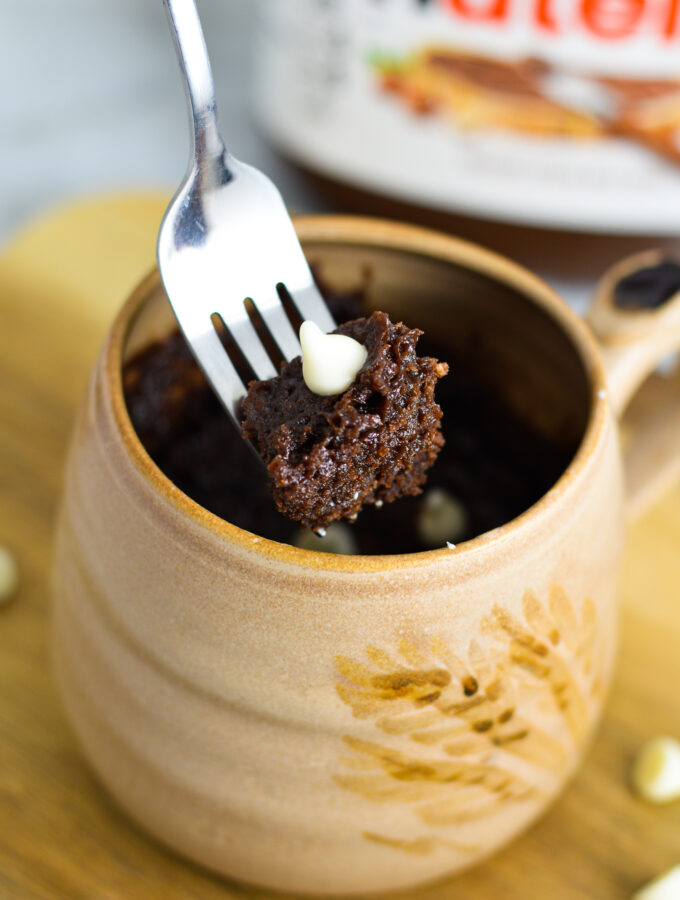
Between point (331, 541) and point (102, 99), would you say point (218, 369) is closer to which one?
point (331, 541)

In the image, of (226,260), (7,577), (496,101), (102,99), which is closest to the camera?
(226,260)

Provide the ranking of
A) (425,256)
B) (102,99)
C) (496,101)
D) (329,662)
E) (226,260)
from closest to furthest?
1. (329,662)
2. (226,260)
3. (425,256)
4. (496,101)
5. (102,99)

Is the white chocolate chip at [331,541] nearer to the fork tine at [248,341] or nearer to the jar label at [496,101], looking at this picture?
the fork tine at [248,341]

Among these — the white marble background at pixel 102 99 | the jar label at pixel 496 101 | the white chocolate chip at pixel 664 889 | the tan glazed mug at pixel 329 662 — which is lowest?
the white chocolate chip at pixel 664 889

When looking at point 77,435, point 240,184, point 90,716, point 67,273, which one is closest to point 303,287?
point 240,184

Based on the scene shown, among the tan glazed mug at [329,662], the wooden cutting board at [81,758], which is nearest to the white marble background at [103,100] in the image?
the wooden cutting board at [81,758]

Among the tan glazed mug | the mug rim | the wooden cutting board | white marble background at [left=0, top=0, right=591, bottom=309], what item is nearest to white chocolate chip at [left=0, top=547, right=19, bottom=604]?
the wooden cutting board

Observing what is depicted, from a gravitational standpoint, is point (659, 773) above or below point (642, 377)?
below

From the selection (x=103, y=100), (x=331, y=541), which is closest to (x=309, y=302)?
(x=331, y=541)
